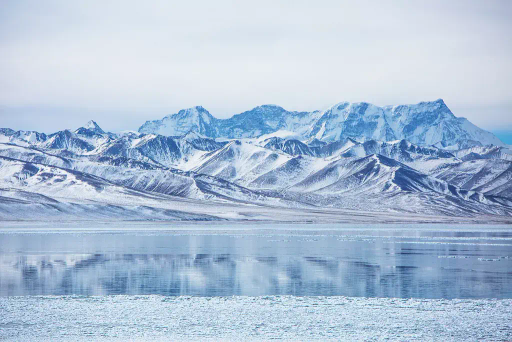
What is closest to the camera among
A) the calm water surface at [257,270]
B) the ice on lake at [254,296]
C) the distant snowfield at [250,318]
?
the distant snowfield at [250,318]

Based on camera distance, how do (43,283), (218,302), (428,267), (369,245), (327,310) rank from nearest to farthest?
1. (327,310)
2. (218,302)
3. (43,283)
4. (428,267)
5. (369,245)

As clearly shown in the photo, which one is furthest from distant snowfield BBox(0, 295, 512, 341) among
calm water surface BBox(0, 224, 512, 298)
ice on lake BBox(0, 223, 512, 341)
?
calm water surface BBox(0, 224, 512, 298)

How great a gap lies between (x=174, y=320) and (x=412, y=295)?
1124cm

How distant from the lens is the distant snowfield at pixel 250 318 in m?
23.8

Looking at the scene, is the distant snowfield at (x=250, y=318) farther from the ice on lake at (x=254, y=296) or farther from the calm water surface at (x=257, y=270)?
the calm water surface at (x=257, y=270)

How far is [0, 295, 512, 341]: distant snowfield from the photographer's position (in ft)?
78.2

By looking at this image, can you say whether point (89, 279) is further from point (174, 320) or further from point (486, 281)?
point (486, 281)

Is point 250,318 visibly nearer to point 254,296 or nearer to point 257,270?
point 254,296

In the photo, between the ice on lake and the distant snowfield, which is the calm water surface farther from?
the distant snowfield

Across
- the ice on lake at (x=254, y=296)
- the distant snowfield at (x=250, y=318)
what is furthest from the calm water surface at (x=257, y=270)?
the distant snowfield at (x=250, y=318)

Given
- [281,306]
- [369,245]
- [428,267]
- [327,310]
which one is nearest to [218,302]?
[281,306]

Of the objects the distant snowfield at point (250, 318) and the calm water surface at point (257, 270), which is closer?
the distant snowfield at point (250, 318)

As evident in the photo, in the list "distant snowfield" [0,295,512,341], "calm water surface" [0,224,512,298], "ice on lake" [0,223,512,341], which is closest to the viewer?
"distant snowfield" [0,295,512,341]

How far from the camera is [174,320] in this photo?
26094 mm
